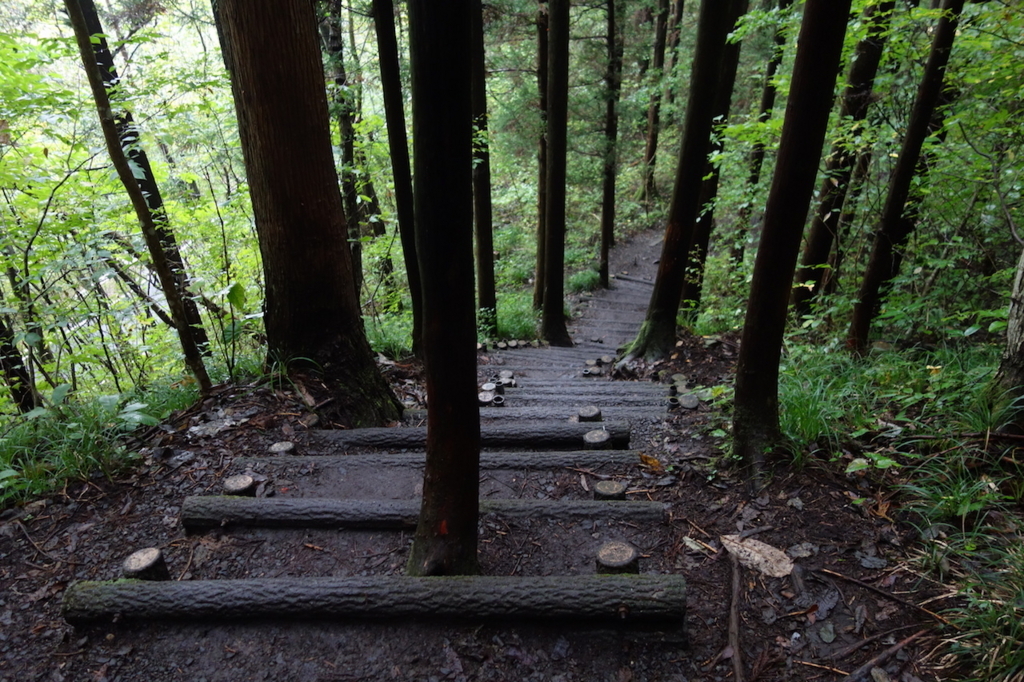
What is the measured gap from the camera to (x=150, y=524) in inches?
115

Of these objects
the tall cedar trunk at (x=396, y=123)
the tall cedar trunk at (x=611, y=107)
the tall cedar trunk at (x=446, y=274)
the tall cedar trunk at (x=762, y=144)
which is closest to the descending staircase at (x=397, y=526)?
the tall cedar trunk at (x=446, y=274)

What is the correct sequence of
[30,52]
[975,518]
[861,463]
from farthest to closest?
[30,52]
[861,463]
[975,518]

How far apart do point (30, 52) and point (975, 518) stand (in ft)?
26.7

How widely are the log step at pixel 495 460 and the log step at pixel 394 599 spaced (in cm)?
114

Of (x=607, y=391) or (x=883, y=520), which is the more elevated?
(x=883, y=520)

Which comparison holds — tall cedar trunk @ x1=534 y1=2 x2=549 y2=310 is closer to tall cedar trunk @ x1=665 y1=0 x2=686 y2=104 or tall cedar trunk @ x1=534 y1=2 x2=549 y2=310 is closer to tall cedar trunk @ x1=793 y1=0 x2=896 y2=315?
tall cedar trunk @ x1=665 y1=0 x2=686 y2=104

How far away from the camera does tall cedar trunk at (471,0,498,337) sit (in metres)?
8.78

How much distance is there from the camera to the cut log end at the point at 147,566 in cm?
240

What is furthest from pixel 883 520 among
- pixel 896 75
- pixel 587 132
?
pixel 587 132

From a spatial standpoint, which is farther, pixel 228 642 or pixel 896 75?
pixel 896 75

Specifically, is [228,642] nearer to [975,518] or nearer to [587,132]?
[975,518]

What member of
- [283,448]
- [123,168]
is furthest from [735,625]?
[123,168]

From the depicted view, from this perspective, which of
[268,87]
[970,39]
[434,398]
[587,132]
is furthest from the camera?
[587,132]

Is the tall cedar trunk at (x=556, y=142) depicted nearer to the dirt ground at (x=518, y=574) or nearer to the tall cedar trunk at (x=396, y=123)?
the tall cedar trunk at (x=396, y=123)
